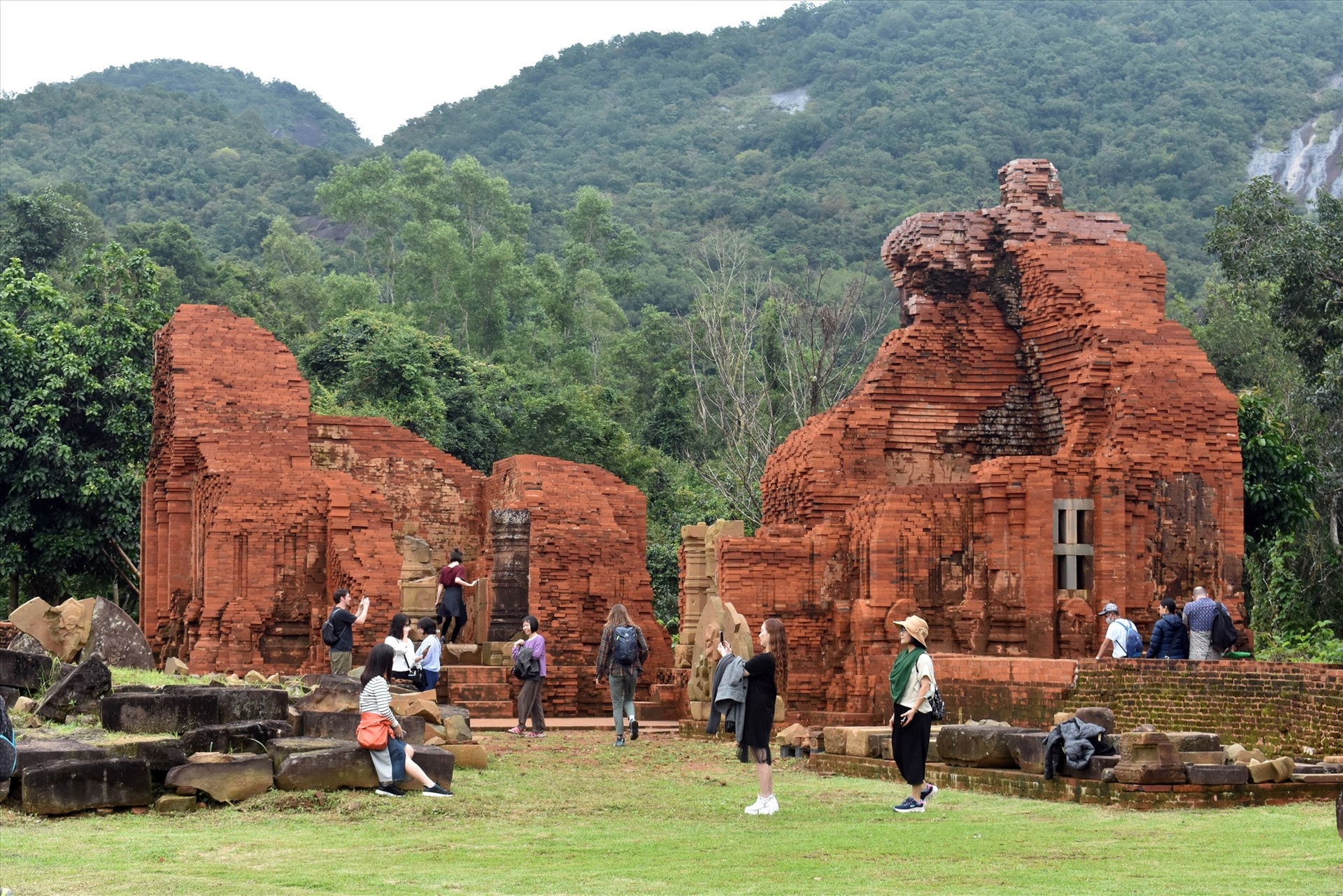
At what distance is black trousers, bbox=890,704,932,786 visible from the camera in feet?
39.5

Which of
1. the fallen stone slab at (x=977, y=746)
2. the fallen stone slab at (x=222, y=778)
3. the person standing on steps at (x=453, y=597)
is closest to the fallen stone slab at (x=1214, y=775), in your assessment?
the fallen stone slab at (x=977, y=746)

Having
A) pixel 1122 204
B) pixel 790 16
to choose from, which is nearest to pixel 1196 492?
pixel 1122 204

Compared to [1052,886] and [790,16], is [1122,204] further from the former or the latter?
[1052,886]

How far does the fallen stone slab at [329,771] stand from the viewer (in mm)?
12508

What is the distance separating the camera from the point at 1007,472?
21359 millimetres

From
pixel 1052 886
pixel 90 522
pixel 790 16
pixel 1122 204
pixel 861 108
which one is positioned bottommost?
pixel 1052 886

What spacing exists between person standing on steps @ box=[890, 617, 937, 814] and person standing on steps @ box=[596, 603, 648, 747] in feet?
21.4

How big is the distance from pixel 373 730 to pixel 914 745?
11.8ft

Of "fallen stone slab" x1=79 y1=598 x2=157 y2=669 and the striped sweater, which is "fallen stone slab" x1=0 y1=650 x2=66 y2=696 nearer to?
"fallen stone slab" x1=79 y1=598 x2=157 y2=669

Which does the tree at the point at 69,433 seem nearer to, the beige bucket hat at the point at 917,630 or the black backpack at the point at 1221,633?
the black backpack at the point at 1221,633

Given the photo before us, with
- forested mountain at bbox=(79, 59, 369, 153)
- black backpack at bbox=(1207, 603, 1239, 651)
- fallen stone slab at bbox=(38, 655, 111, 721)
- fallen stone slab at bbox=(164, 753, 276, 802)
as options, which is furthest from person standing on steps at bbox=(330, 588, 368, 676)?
forested mountain at bbox=(79, 59, 369, 153)

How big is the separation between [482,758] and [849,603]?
8.05 metres

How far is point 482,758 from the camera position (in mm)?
15055

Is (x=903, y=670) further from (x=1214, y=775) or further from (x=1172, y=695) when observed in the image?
(x=1172, y=695)
